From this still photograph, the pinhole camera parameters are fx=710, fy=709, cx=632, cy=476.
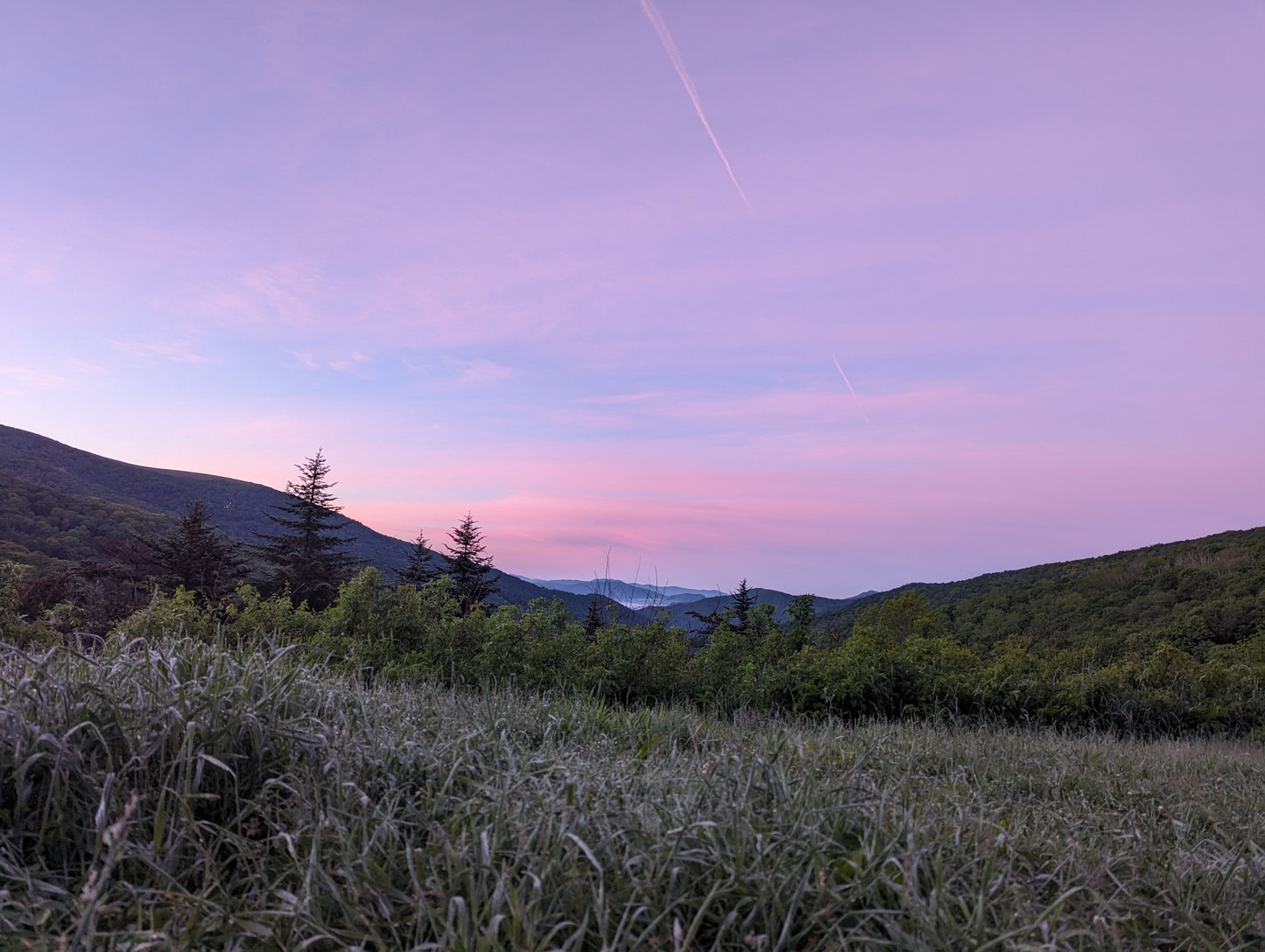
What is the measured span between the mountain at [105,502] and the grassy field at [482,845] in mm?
55965

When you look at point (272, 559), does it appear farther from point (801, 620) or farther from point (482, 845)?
point (482, 845)

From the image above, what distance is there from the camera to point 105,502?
255 ft

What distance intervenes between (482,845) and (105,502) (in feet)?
312

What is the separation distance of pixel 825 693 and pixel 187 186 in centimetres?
1228

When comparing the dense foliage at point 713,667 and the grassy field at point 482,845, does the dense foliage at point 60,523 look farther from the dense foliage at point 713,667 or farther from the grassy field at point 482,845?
the grassy field at point 482,845

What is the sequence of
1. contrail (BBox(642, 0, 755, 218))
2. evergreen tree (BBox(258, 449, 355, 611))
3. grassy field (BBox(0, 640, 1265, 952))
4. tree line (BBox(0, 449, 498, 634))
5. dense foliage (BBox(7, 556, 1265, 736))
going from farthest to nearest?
evergreen tree (BBox(258, 449, 355, 611))
tree line (BBox(0, 449, 498, 634))
contrail (BBox(642, 0, 755, 218))
dense foliage (BBox(7, 556, 1265, 736))
grassy field (BBox(0, 640, 1265, 952))

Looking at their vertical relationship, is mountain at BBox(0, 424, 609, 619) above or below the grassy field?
above

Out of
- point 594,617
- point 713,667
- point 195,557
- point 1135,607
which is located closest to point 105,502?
point 195,557

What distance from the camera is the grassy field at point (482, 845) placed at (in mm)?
1800

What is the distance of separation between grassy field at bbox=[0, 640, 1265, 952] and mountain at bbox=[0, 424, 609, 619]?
184 feet

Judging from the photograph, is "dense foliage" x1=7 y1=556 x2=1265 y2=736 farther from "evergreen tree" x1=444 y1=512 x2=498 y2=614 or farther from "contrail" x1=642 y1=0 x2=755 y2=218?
"evergreen tree" x1=444 y1=512 x2=498 y2=614

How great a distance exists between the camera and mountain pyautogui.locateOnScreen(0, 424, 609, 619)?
182 ft

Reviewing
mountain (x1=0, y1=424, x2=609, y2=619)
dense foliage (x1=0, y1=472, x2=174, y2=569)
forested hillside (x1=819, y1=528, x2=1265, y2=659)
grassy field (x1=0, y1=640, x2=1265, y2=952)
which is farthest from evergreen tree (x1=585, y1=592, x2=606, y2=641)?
mountain (x1=0, y1=424, x2=609, y2=619)

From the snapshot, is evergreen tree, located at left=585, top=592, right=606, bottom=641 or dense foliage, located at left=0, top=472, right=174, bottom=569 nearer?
evergreen tree, located at left=585, top=592, right=606, bottom=641
